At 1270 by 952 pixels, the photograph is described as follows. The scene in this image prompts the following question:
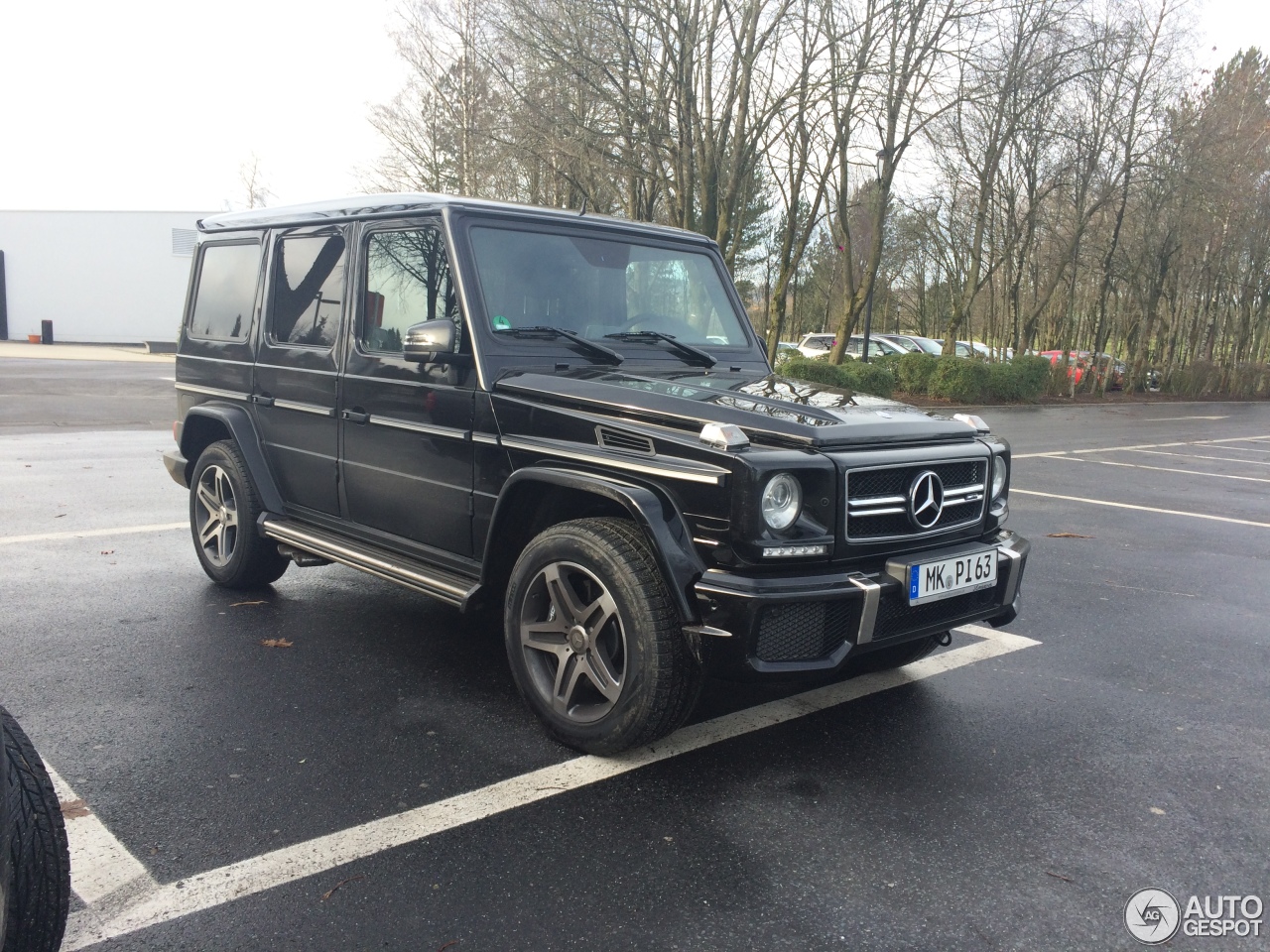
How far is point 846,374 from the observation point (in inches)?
854

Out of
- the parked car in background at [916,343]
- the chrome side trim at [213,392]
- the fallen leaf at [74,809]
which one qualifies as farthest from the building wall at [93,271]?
the fallen leaf at [74,809]

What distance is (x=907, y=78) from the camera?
2020 cm

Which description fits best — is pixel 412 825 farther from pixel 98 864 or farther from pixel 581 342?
pixel 581 342

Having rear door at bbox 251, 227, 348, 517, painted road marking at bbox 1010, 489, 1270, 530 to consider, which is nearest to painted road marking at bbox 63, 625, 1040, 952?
rear door at bbox 251, 227, 348, 517

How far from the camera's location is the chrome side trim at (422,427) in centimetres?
394

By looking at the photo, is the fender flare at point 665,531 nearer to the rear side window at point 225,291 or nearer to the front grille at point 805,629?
the front grille at point 805,629

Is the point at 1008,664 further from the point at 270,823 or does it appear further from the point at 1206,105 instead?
the point at 1206,105

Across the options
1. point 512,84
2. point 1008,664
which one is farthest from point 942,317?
point 1008,664

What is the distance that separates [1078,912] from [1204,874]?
0.52m

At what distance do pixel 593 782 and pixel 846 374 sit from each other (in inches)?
761

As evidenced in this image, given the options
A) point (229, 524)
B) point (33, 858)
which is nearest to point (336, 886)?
point (33, 858)

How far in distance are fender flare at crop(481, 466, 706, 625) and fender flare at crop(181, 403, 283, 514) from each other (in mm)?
2392

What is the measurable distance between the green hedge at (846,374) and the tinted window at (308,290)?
15.6 m

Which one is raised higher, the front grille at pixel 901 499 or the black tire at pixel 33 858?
the front grille at pixel 901 499
